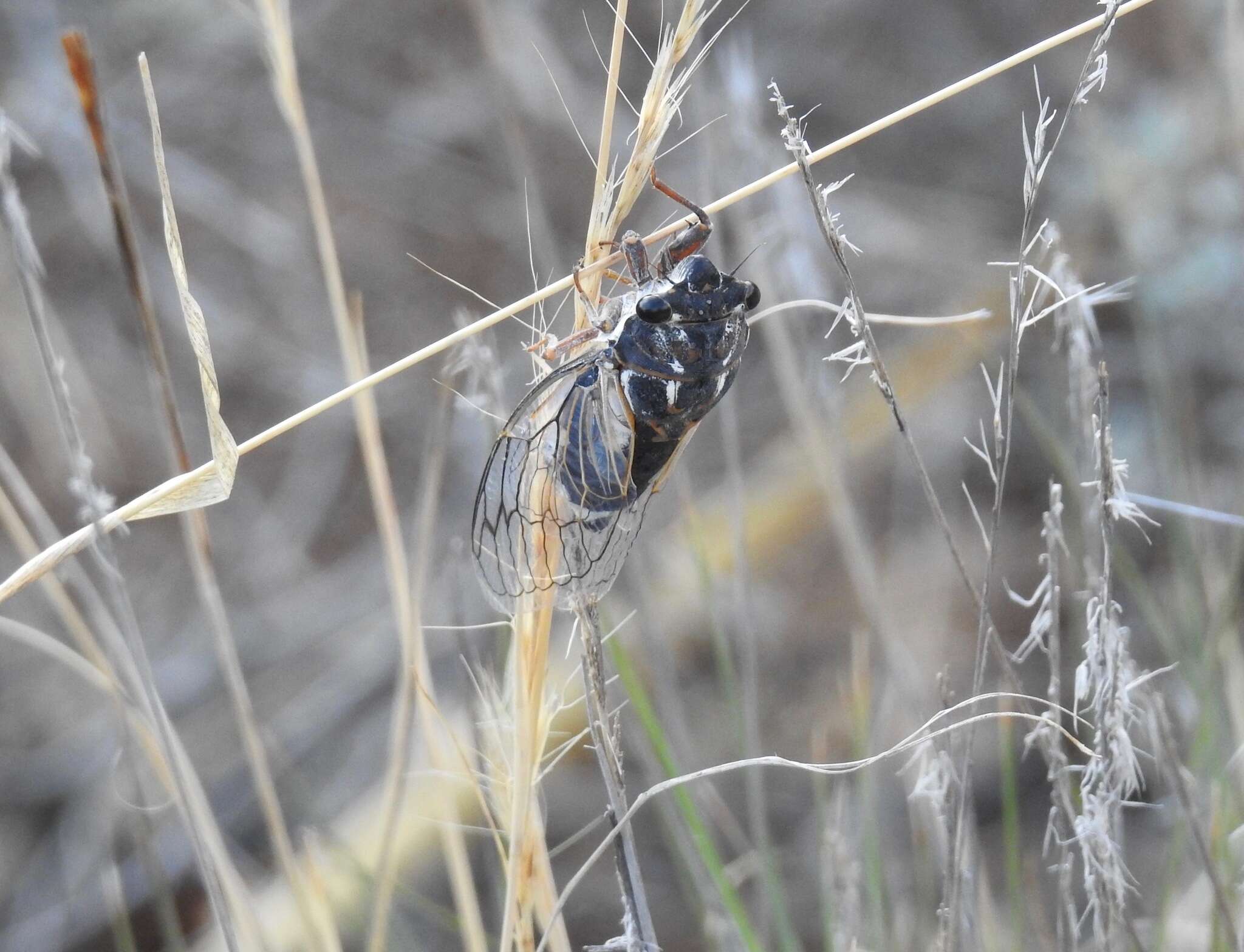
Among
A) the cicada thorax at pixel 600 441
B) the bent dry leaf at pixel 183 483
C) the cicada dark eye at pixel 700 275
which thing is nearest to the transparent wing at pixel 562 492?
the cicada thorax at pixel 600 441

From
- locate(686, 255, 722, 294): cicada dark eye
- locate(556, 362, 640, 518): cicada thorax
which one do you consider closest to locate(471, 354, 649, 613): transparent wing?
locate(556, 362, 640, 518): cicada thorax

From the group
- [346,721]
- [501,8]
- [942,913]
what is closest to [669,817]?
[942,913]

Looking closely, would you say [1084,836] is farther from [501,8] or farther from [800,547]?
[501,8]

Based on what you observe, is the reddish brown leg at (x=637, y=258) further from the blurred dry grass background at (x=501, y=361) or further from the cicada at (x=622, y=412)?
the blurred dry grass background at (x=501, y=361)

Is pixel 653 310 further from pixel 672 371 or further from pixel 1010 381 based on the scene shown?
pixel 1010 381

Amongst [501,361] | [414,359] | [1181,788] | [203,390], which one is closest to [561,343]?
[414,359]

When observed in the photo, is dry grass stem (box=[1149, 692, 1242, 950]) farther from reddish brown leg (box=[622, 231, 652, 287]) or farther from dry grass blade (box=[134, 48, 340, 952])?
dry grass blade (box=[134, 48, 340, 952])

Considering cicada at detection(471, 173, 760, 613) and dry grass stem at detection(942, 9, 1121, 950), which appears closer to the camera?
dry grass stem at detection(942, 9, 1121, 950)
